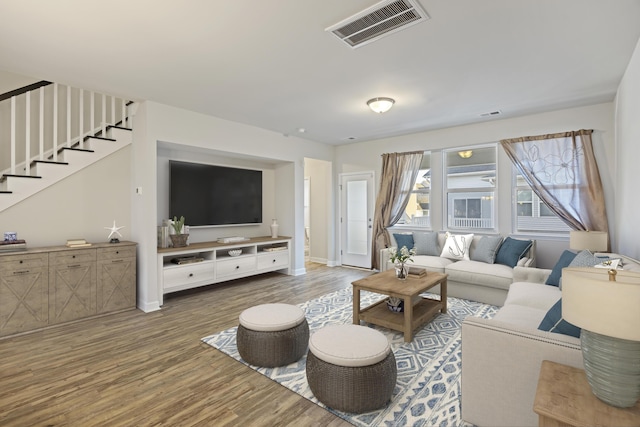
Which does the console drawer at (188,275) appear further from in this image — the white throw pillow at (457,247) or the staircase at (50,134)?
the white throw pillow at (457,247)

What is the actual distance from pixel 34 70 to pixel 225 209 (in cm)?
289

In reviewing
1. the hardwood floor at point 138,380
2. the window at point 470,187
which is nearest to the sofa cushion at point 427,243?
the window at point 470,187

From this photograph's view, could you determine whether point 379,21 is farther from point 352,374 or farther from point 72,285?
point 72,285

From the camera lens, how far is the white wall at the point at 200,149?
3.92 meters

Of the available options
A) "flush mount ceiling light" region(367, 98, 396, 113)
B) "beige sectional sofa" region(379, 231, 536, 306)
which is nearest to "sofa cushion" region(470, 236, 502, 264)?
"beige sectional sofa" region(379, 231, 536, 306)

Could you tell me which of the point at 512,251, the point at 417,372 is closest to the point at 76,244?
the point at 417,372

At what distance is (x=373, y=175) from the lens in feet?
20.7

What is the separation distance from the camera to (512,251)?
4.27m

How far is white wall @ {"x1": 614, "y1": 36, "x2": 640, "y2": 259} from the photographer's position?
2.67 meters

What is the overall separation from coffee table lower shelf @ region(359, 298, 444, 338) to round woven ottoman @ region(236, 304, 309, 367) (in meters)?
0.89

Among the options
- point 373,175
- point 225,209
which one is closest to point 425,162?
point 373,175

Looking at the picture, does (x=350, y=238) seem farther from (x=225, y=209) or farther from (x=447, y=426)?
(x=447, y=426)

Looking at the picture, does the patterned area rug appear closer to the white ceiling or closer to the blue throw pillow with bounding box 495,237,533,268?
the blue throw pillow with bounding box 495,237,533,268

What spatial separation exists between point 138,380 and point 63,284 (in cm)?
185
